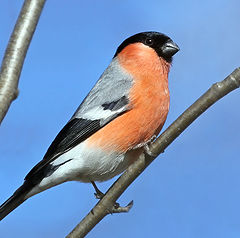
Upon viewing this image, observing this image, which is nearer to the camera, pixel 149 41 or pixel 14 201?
pixel 14 201

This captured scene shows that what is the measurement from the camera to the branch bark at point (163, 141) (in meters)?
1.98

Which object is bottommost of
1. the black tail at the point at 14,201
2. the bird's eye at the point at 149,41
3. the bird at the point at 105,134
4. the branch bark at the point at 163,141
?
the branch bark at the point at 163,141

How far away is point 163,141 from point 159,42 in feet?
6.01

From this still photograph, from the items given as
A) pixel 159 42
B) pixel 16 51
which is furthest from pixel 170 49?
pixel 16 51

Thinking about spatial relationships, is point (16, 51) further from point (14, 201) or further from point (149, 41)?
point (149, 41)

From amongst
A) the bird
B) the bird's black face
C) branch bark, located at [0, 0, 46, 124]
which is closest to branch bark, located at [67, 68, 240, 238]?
the bird

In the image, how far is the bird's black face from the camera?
377 cm

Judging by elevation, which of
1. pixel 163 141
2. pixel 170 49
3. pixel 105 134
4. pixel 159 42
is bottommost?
pixel 163 141

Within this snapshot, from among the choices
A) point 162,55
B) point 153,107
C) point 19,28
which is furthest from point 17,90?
point 162,55

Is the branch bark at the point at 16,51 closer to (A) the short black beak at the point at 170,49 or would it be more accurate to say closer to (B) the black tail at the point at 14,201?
(B) the black tail at the point at 14,201

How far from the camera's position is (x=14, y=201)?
2.89 m

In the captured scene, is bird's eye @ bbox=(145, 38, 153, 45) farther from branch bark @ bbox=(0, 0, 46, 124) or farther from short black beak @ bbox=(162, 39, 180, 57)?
branch bark @ bbox=(0, 0, 46, 124)

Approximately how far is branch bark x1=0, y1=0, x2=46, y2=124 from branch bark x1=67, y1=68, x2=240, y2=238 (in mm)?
709

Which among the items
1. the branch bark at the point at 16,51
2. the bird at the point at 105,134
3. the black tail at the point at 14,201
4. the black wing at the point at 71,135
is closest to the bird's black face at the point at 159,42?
the bird at the point at 105,134
